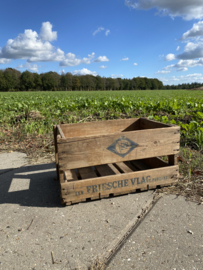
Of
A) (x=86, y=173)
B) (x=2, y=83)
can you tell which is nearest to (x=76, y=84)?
(x=2, y=83)

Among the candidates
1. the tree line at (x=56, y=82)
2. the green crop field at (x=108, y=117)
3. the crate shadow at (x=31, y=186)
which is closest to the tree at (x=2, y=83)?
the tree line at (x=56, y=82)

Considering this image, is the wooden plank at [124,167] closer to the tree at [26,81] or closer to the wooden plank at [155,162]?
the wooden plank at [155,162]

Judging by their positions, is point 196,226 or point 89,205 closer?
point 196,226

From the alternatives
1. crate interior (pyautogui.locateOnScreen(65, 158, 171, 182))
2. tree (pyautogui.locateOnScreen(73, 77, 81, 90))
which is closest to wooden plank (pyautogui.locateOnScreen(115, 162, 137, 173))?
crate interior (pyautogui.locateOnScreen(65, 158, 171, 182))

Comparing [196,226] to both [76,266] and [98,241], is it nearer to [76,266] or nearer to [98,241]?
[98,241]

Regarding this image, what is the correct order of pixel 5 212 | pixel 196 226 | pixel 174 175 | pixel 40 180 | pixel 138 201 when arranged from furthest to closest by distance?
pixel 40 180 < pixel 174 175 < pixel 138 201 < pixel 5 212 < pixel 196 226

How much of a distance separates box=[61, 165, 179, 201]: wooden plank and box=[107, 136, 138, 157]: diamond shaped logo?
0.27 meters

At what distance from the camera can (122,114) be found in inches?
288

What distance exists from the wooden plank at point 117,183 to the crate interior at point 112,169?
10.6 inches

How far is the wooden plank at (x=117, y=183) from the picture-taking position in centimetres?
234

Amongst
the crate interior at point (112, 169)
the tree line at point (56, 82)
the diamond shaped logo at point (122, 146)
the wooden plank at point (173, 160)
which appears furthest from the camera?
the tree line at point (56, 82)

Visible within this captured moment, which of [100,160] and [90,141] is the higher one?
[90,141]

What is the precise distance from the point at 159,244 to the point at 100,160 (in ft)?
3.49

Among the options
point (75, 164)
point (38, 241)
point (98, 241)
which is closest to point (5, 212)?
point (38, 241)
